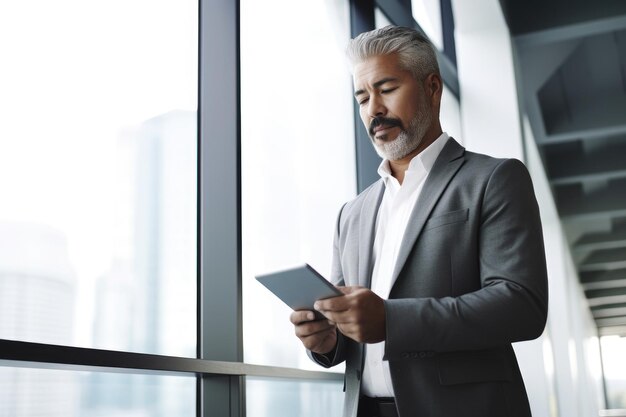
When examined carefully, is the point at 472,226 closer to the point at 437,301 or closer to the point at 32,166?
the point at 437,301

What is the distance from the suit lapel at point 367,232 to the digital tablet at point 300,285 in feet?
0.77

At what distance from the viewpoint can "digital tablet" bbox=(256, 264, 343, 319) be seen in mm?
1312

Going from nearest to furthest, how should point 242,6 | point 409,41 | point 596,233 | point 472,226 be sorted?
point 472,226 → point 409,41 → point 242,6 → point 596,233

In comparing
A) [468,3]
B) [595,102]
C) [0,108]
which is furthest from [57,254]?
[595,102]

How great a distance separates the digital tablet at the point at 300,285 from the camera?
4.31 ft

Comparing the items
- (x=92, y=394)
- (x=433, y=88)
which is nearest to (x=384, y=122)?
(x=433, y=88)

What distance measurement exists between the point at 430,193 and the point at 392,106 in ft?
0.83

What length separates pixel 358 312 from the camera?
53.4 inches

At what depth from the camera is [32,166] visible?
5.41 ft

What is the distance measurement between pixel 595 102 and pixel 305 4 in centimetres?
567

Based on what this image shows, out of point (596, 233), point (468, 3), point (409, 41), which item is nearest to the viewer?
point (409, 41)

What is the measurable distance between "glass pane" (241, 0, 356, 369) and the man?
879 mm

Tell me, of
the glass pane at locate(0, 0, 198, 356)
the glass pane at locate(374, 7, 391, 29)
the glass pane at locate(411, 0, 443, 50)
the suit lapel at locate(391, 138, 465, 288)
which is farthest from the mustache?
the glass pane at locate(411, 0, 443, 50)

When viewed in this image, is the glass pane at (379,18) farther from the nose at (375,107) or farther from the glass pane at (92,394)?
the glass pane at (92,394)
